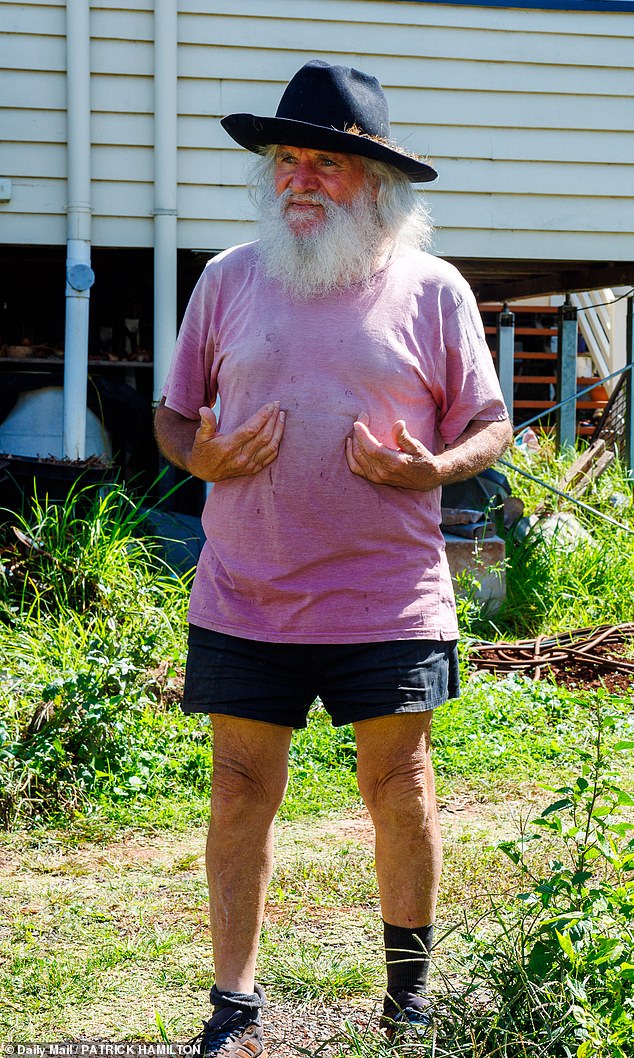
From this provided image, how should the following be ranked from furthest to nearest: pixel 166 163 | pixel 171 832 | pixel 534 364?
1. pixel 534 364
2. pixel 166 163
3. pixel 171 832

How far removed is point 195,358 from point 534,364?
1062 centimetres

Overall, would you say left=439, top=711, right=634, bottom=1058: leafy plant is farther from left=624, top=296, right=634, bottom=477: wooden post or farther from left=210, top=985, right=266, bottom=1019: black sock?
left=624, top=296, right=634, bottom=477: wooden post

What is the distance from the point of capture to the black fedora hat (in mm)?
2520

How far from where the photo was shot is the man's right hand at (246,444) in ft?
8.17

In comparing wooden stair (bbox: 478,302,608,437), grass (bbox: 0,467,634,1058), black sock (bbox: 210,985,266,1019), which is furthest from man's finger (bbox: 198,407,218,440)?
wooden stair (bbox: 478,302,608,437)

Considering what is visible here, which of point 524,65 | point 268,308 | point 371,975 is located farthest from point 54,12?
point 371,975

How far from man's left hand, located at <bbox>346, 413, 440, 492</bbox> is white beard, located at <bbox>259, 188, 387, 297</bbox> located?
12.4 inches

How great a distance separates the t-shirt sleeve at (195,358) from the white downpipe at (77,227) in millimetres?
3520

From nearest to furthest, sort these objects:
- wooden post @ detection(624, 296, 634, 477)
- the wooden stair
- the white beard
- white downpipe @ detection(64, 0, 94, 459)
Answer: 1. the white beard
2. white downpipe @ detection(64, 0, 94, 459)
3. wooden post @ detection(624, 296, 634, 477)
4. the wooden stair

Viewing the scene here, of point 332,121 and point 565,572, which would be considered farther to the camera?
point 565,572

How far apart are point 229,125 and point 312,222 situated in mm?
372

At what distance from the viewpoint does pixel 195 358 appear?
2732 millimetres

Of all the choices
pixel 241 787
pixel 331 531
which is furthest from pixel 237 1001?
pixel 331 531

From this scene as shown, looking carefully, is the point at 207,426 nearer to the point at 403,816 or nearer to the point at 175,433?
the point at 175,433
